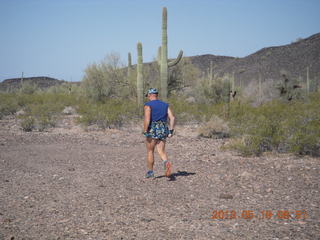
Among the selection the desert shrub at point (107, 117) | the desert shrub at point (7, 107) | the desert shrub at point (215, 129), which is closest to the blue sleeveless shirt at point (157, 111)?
the desert shrub at point (215, 129)

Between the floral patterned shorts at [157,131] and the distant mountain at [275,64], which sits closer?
the floral patterned shorts at [157,131]

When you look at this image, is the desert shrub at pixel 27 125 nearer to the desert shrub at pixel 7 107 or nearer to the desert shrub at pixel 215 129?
the desert shrub at pixel 7 107

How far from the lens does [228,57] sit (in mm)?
63188

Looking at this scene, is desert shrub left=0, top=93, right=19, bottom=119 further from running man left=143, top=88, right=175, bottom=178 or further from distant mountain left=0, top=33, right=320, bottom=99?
distant mountain left=0, top=33, right=320, bottom=99

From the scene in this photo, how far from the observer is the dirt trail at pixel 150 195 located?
178 inches

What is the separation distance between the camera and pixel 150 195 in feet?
20.0

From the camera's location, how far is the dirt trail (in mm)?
4531

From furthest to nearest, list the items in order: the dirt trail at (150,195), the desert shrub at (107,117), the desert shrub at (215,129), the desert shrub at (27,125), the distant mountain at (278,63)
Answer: the distant mountain at (278,63) → the desert shrub at (107,117) → the desert shrub at (27,125) → the desert shrub at (215,129) → the dirt trail at (150,195)

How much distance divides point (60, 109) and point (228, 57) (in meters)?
45.3

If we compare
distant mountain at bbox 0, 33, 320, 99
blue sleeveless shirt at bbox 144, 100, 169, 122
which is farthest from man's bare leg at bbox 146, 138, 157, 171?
distant mountain at bbox 0, 33, 320, 99

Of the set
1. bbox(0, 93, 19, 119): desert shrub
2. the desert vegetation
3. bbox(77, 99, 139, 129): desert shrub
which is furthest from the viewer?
bbox(0, 93, 19, 119): desert shrub

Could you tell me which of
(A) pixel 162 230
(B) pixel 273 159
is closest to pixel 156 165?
(B) pixel 273 159

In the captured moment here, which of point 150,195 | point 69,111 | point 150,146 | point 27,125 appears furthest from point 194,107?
point 150,195

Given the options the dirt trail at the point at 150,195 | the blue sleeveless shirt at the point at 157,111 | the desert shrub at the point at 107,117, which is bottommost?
the dirt trail at the point at 150,195
